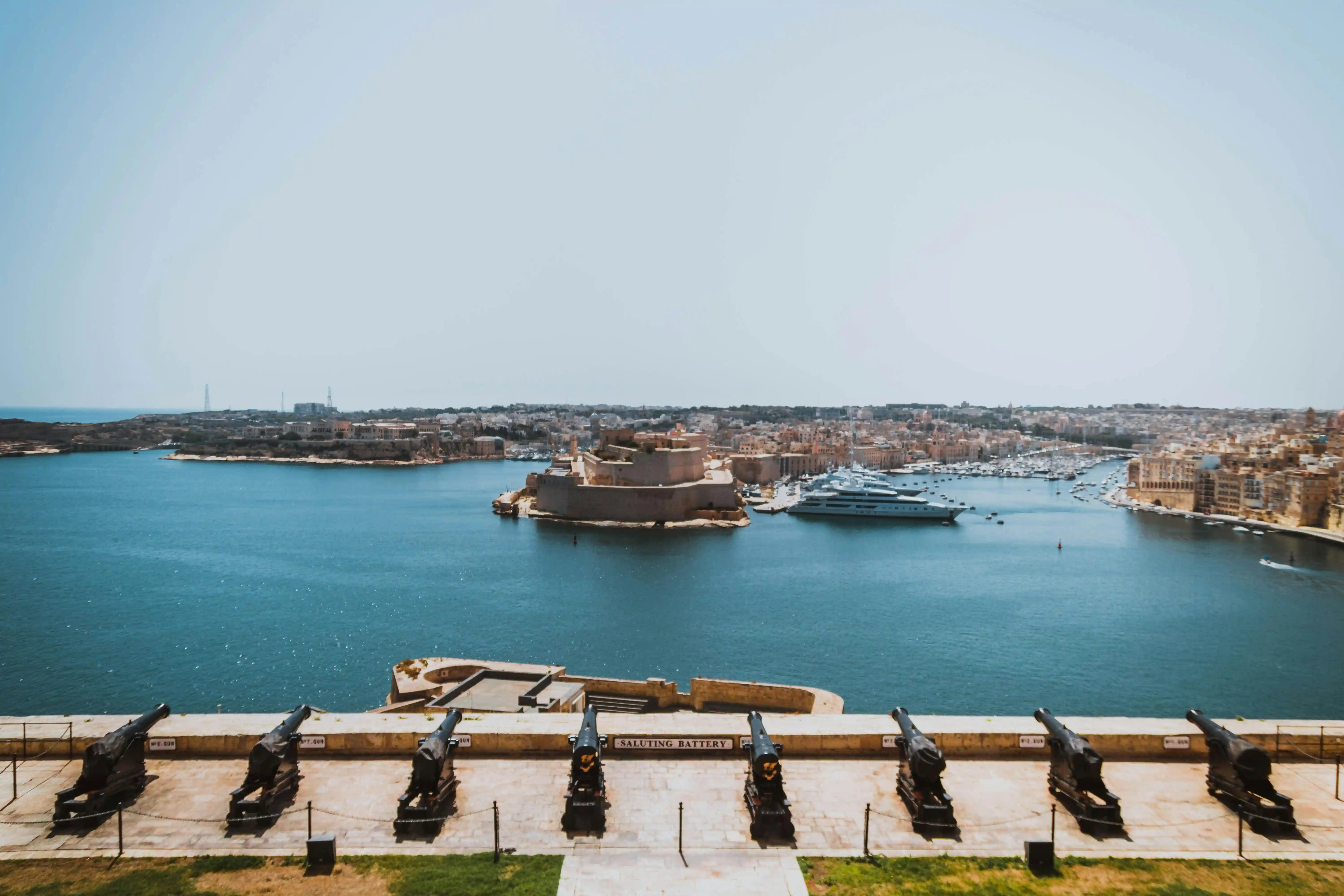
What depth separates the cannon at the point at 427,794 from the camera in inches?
218

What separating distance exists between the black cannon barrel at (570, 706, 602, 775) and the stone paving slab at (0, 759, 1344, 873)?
1.36 feet

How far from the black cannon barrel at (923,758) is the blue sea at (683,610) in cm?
1131

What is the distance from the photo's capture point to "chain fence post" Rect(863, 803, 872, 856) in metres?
5.18

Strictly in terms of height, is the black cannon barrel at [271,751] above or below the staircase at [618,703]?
above

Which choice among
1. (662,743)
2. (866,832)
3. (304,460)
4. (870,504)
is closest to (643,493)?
(870,504)

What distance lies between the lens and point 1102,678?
1914 cm

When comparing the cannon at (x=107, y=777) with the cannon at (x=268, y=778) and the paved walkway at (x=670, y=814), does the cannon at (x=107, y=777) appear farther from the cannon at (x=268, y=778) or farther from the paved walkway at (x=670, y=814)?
the cannon at (x=268, y=778)

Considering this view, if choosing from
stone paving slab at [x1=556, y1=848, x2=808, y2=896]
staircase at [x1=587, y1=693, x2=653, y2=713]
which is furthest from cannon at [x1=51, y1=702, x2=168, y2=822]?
staircase at [x1=587, y1=693, x2=653, y2=713]

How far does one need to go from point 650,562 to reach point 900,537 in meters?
16.7

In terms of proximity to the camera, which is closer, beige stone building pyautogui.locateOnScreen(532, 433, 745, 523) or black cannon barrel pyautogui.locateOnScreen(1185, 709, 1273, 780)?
black cannon barrel pyautogui.locateOnScreen(1185, 709, 1273, 780)

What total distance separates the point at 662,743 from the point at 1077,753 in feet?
10.6

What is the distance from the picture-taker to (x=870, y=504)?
52.5 m

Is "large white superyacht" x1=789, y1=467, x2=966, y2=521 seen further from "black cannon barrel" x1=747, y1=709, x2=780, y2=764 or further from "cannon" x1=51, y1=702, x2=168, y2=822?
"cannon" x1=51, y1=702, x2=168, y2=822

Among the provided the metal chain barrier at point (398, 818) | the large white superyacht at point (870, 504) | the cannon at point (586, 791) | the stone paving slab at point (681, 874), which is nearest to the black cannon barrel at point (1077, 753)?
the stone paving slab at point (681, 874)
